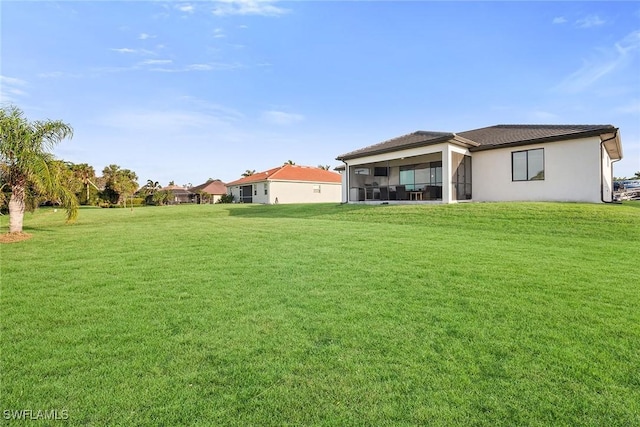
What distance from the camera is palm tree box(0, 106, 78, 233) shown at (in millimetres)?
9953

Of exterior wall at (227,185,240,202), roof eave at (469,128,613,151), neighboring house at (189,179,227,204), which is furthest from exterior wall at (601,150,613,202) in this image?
neighboring house at (189,179,227,204)

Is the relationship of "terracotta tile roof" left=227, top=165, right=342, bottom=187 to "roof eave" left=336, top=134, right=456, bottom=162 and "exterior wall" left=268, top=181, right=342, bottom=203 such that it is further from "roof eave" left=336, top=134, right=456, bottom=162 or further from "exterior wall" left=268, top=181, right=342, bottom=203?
"roof eave" left=336, top=134, right=456, bottom=162

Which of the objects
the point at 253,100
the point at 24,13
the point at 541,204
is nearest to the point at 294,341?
the point at 24,13

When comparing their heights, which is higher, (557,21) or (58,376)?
(557,21)

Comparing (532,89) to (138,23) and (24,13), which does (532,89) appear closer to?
(138,23)

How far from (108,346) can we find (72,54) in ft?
48.6

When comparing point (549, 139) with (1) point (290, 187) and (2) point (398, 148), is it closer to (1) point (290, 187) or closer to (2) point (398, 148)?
(2) point (398, 148)

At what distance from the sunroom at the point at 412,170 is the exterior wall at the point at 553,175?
1.04 metres

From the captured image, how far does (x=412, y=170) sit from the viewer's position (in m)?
21.3

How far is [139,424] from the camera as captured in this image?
2104 millimetres

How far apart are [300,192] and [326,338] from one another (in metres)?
32.9

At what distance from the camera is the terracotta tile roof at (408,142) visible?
1636 cm

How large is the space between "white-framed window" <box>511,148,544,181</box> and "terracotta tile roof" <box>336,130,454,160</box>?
3612mm

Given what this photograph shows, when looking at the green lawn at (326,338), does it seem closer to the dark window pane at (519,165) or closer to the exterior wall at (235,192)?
the dark window pane at (519,165)
